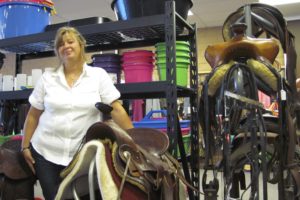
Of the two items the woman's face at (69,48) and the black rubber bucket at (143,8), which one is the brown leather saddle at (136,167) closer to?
the woman's face at (69,48)

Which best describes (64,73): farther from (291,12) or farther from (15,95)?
(291,12)

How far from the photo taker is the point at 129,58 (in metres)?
1.87

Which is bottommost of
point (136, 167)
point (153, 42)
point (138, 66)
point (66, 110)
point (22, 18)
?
point (136, 167)

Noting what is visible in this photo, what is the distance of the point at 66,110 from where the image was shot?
4.87ft

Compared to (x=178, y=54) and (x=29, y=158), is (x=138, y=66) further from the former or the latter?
(x=29, y=158)

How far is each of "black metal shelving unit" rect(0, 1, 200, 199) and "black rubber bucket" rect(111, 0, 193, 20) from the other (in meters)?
0.07

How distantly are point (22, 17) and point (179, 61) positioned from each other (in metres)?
1.09

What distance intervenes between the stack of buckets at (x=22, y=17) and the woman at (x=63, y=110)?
599mm

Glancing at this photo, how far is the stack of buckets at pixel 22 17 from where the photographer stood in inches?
81.4

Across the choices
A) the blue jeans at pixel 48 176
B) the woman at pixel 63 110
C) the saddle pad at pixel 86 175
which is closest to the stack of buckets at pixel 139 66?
the woman at pixel 63 110

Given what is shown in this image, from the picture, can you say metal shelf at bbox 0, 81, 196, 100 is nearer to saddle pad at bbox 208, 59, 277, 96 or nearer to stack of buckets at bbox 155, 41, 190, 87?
stack of buckets at bbox 155, 41, 190, 87

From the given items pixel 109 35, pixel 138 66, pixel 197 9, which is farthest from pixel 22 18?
pixel 197 9

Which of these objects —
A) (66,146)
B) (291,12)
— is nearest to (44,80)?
(66,146)

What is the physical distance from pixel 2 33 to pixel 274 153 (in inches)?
72.6
